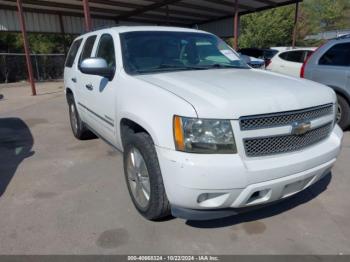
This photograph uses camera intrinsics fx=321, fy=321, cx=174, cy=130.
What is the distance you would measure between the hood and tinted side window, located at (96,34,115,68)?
2.45 feet

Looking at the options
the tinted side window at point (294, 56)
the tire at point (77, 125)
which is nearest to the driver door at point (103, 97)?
the tire at point (77, 125)

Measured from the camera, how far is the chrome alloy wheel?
118 inches

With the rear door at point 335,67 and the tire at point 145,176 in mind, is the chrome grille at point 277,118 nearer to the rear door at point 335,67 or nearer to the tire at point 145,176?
the tire at point 145,176

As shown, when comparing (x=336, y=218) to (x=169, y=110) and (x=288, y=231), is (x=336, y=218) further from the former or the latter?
(x=169, y=110)

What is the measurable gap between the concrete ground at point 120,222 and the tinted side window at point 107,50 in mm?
1524

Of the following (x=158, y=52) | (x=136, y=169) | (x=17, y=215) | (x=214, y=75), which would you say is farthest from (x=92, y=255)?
(x=158, y=52)

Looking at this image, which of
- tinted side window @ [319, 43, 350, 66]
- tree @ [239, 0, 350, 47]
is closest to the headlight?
tinted side window @ [319, 43, 350, 66]

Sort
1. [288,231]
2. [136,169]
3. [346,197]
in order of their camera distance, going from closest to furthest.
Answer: [288,231] → [136,169] → [346,197]

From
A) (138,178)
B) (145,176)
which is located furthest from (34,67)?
(145,176)

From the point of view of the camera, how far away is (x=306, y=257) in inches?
103

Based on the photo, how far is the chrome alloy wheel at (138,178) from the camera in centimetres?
301

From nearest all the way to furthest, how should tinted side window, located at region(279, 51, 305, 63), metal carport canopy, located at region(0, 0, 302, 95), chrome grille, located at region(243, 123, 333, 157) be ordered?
1. chrome grille, located at region(243, 123, 333, 157)
2. tinted side window, located at region(279, 51, 305, 63)
3. metal carport canopy, located at region(0, 0, 302, 95)

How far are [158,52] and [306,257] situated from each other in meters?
2.57

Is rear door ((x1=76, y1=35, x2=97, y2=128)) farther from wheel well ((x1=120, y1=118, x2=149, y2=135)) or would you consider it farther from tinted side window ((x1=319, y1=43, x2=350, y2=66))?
tinted side window ((x1=319, y1=43, x2=350, y2=66))
